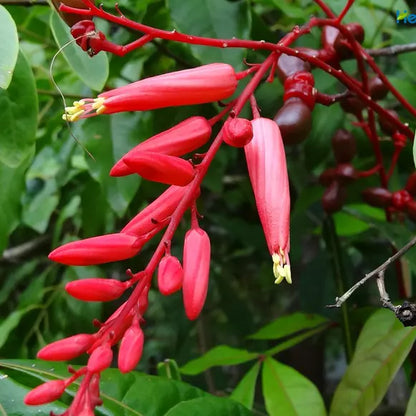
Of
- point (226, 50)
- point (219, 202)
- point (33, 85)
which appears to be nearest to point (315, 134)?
point (226, 50)

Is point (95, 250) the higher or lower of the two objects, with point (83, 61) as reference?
lower

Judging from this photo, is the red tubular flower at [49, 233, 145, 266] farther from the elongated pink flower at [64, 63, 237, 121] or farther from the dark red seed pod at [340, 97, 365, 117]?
the dark red seed pod at [340, 97, 365, 117]

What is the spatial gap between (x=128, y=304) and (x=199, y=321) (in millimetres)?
1068

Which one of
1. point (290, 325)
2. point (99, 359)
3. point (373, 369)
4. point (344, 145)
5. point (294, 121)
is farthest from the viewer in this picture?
point (290, 325)

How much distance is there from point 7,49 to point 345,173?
0.46 m

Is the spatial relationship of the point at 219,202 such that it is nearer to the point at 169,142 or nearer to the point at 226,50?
the point at 226,50

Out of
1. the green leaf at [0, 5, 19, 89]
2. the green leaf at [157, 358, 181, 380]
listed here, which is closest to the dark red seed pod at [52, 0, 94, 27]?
the green leaf at [0, 5, 19, 89]

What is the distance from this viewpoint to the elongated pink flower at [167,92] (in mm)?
524

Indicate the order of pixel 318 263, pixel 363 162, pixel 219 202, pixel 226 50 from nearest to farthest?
pixel 226 50
pixel 363 162
pixel 318 263
pixel 219 202

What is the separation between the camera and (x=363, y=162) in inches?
42.4

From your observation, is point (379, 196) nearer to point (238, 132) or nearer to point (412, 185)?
point (412, 185)

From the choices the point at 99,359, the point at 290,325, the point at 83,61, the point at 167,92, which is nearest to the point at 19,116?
the point at 83,61

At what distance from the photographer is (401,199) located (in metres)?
0.82

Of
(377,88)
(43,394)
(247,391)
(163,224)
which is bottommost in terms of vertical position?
(247,391)
